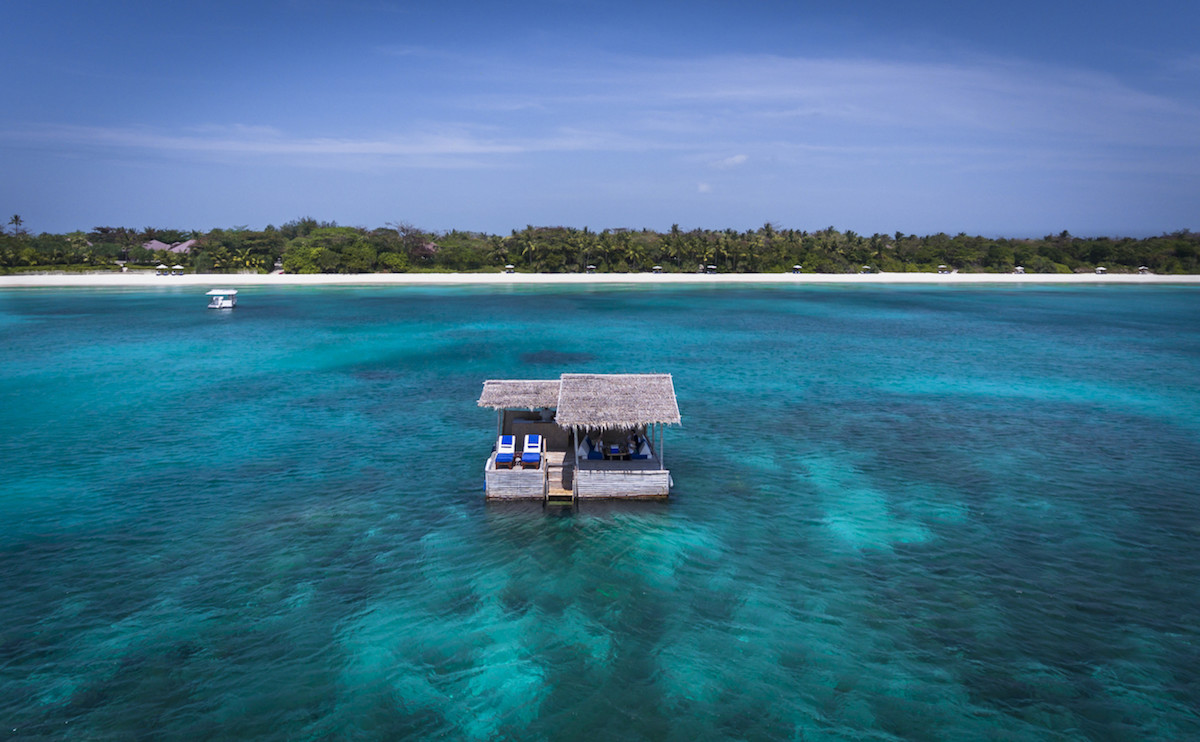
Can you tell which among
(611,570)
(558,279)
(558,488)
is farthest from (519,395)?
(558,279)

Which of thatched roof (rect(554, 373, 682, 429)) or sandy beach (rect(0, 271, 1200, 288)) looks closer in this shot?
thatched roof (rect(554, 373, 682, 429))

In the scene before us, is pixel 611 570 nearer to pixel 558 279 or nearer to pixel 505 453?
pixel 505 453

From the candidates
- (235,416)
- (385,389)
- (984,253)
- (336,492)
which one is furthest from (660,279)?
(336,492)

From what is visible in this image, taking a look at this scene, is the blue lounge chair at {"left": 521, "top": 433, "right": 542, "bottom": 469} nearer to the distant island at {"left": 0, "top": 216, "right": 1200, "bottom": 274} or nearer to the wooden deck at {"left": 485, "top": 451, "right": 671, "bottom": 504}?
the wooden deck at {"left": 485, "top": 451, "right": 671, "bottom": 504}

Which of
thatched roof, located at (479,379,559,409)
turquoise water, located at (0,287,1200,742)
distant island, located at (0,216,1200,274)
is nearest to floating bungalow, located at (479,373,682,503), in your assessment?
thatched roof, located at (479,379,559,409)

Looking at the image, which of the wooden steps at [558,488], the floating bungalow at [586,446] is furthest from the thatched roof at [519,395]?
the wooden steps at [558,488]

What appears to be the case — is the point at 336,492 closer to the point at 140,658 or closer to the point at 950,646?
the point at 140,658
